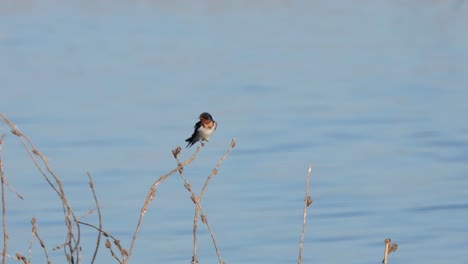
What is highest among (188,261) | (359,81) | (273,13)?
(273,13)

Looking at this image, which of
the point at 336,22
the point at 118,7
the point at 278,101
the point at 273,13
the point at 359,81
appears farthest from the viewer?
the point at 118,7

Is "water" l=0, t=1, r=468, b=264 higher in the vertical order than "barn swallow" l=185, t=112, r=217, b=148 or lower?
higher

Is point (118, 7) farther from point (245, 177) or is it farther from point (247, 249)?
point (247, 249)

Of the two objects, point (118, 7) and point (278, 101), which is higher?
point (118, 7)

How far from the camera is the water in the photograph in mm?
8352

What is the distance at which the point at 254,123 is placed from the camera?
42.0ft

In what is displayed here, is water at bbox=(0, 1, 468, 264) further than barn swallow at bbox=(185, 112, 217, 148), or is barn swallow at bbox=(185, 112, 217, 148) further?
water at bbox=(0, 1, 468, 264)

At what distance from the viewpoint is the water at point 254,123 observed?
8352 mm

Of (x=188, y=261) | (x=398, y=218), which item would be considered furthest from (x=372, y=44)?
(x=188, y=261)

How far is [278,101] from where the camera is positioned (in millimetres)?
14438

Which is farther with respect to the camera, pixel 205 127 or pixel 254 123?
pixel 254 123

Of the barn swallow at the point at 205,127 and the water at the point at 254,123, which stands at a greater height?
the water at the point at 254,123

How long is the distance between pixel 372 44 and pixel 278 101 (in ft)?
16.8

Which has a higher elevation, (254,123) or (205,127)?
(254,123)
